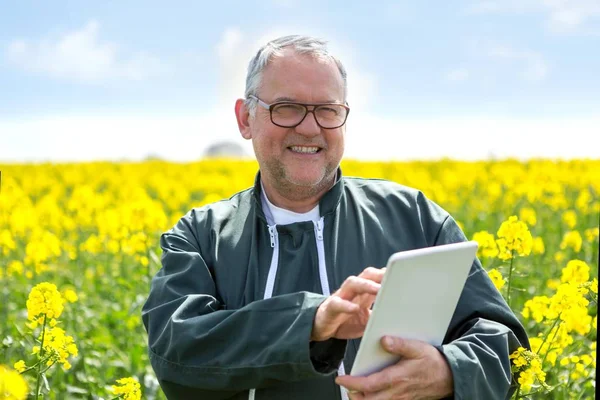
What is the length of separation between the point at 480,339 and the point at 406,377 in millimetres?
304

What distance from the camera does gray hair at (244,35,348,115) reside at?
6.93 feet

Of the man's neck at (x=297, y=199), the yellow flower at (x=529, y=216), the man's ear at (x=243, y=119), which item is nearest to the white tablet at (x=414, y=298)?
the man's neck at (x=297, y=199)

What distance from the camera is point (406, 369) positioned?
1.69m

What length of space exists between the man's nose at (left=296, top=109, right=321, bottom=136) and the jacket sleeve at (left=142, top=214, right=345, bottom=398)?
0.41 m

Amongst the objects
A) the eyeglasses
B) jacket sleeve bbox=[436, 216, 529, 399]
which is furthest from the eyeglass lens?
jacket sleeve bbox=[436, 216, 529, 399]

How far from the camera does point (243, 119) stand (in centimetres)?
233

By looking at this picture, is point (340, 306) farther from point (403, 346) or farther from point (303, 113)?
point (303, 113)

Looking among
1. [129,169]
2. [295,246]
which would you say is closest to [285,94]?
[295,246]

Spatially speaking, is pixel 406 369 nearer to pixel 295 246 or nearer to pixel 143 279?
pixel 295 246

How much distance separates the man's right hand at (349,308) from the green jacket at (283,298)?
3 centimetres

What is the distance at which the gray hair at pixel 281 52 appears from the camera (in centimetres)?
211

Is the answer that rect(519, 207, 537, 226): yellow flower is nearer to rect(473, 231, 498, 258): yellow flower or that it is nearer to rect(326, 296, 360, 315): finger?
rect(473, 231, 498, 258): yellow flower

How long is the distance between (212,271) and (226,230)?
0.38 feet

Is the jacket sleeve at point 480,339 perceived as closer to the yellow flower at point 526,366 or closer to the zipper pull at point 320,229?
the yellow flower at point 526,366
